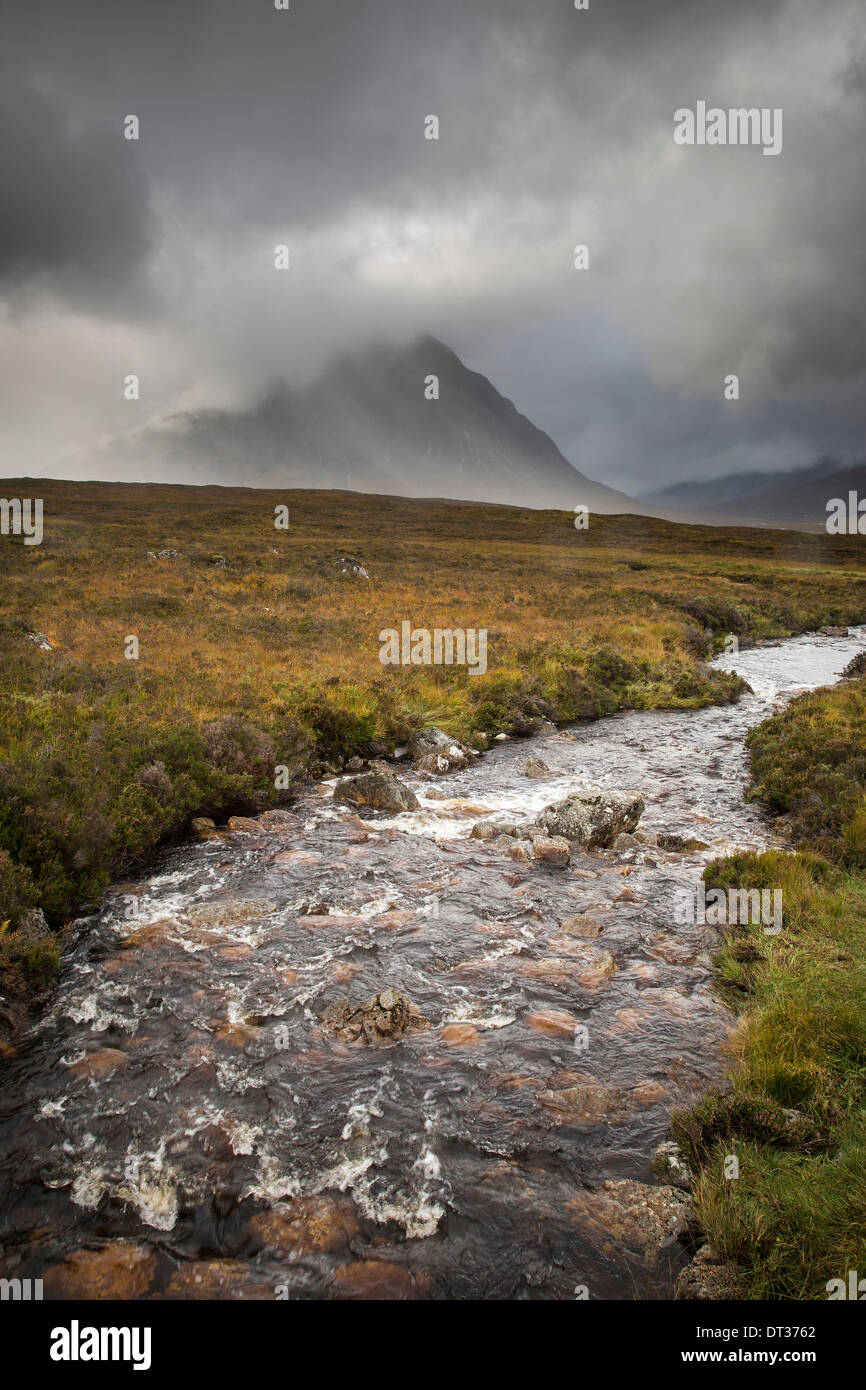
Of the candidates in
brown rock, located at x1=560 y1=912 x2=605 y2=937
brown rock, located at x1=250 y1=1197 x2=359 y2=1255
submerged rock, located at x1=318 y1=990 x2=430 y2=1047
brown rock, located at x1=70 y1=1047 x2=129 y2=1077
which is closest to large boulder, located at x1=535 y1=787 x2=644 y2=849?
brown rock, located at x1=560 y1=912 x2=605 y2=937

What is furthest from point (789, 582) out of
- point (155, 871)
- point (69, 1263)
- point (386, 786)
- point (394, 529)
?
point (69, 1263)

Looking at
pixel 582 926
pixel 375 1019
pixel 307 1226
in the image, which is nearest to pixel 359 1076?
pixel 375 1019

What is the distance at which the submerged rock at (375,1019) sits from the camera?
22.3 feet

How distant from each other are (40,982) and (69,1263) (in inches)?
134

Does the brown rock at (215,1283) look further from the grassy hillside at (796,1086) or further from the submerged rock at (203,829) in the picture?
the submerged rock at (203,829)

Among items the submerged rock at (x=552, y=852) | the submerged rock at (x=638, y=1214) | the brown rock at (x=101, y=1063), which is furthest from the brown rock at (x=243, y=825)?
the submerged rock at (x=638, y=1214)

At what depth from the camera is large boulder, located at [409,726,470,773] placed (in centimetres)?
1655

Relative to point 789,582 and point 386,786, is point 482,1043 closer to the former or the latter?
point 386,786

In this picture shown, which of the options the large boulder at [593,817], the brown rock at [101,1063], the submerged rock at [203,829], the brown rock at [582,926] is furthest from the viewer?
the submerged rock at [203,829]

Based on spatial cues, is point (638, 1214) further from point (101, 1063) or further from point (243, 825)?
point (243, 825)

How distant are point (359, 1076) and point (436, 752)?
35.9ft

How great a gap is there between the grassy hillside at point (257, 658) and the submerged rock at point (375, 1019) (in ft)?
11.4

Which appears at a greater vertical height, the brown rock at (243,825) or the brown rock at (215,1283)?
the brown rock at (243,825)

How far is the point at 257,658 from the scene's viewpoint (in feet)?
72.6
